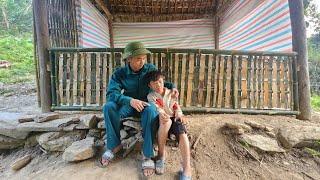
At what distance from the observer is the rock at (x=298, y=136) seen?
3.74 m

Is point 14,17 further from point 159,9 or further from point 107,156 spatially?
point 107,156

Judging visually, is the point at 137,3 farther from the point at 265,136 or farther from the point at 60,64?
the point at 265,136

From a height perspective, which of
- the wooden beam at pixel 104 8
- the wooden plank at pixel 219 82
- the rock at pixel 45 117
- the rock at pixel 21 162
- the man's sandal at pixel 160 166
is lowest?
the rock at pixel 21 162

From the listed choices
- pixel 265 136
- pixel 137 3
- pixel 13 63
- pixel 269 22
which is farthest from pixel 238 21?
pixel 13 63

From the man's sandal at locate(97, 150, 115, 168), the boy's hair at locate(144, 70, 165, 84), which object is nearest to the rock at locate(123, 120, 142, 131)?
the man's sandal at locate(97, 150, 115, 168)

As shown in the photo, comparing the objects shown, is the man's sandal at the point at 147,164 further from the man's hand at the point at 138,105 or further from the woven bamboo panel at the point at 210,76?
the woven bamboo panel at the point at 210,76

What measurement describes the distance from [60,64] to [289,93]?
139 inches

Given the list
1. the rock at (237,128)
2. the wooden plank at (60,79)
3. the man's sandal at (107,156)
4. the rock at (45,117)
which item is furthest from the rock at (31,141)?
the rock at (237,128)

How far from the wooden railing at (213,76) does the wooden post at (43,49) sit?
0.21 m

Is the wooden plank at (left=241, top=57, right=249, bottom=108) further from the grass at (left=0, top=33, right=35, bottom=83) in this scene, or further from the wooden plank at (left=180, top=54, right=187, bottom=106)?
the grass at (left=0, top=33, right=35, bottom=83)

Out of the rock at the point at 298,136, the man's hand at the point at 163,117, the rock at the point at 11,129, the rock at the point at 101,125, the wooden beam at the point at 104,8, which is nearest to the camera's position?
the man's hand at the point at 163,117

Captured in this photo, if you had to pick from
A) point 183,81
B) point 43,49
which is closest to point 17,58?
point 43,49

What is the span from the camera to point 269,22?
550 centimetres

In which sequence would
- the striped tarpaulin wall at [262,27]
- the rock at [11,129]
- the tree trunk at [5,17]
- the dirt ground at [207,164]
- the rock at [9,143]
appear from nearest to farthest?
the dirt ground at [207,164] → the rock at [11,129] → the rock at [9,143] → the striped tarpaulin wall at [262,27] → the tree trunk at [5,17]
